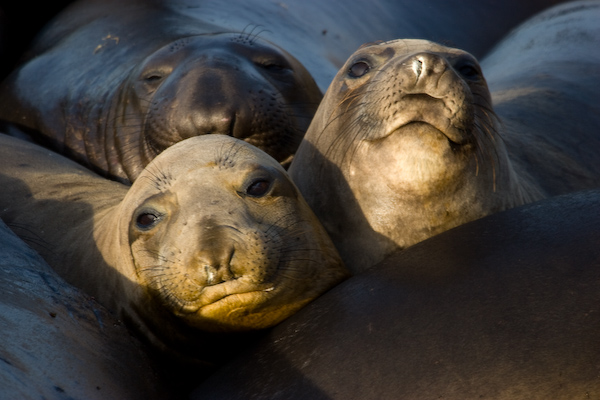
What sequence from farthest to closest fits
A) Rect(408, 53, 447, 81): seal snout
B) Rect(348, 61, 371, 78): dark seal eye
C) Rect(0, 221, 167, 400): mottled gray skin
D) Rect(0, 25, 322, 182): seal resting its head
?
Rect(0, 25, 322, 182): seal resting its head
Rect(348, 61, 371, 78): dark seal eye
Rect(408, 53, 447, 81): seal snout
Rect(0, 221, 167, 400): mottled gray skin

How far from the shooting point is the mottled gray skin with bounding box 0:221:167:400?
229 cm

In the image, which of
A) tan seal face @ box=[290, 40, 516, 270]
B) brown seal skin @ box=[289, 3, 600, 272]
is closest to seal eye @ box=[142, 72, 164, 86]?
brown seal skin @ box=[289, 3, 600, 272]

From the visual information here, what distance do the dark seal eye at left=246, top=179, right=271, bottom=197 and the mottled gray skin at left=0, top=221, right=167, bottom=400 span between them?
66cm

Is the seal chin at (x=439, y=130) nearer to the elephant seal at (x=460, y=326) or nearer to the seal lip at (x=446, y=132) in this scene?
the seal lip at (x=446, y=132)

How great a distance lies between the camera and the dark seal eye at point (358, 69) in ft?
12.1

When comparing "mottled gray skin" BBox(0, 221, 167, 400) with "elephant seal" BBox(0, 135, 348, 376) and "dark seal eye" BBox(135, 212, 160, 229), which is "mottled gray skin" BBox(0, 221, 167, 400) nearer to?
"elephant seal" BBox(0, 135, 348, 376)

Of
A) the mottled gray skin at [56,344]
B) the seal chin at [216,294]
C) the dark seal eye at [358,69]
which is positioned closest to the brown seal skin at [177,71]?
the dark seal eye at [358,69]

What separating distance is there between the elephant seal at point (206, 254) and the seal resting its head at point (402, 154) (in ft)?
0.76

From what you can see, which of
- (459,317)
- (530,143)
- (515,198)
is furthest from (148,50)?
(459,317)

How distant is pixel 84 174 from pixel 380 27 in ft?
10.6

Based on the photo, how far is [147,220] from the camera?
128 inches

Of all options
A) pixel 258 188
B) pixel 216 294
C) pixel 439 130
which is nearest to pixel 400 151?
pixel 439 130

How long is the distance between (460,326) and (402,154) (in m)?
0.91

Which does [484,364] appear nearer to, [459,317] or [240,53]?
[459,317]
